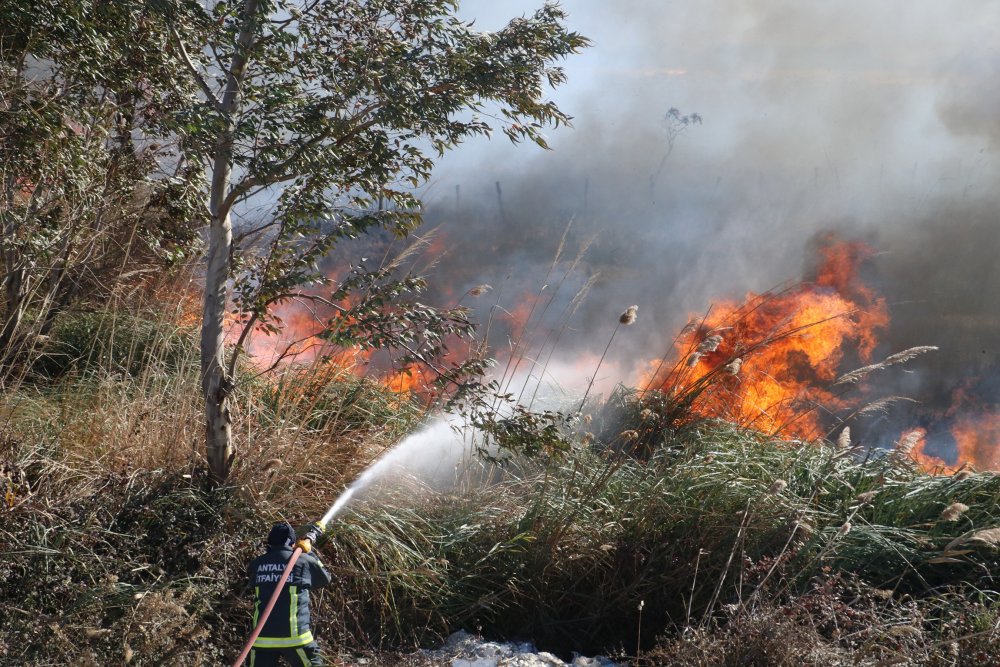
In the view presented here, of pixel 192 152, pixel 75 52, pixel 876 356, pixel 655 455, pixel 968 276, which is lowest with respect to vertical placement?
pixel 655 455

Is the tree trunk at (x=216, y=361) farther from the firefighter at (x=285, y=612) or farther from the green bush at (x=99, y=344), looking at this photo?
the green bush at (x=99, y=344)

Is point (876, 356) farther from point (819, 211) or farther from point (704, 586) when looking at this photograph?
point (704, 586)

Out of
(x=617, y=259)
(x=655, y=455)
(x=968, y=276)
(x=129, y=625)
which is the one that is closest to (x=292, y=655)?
(x=129, y=625)

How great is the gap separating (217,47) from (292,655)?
313 centimetres

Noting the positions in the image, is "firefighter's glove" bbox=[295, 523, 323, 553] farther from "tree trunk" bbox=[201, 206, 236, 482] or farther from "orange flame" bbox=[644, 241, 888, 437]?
"orange flame" bbox=[644, 241, 888, 437]

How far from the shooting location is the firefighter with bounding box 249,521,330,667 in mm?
3107

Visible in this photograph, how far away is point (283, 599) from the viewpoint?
3113 millimetres

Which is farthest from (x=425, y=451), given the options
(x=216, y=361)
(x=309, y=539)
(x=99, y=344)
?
(x=99, y=344)

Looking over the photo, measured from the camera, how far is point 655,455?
4773 millimetres

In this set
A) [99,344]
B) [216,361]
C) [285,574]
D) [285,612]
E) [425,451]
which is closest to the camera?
[285,574]

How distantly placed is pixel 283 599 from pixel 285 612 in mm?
51

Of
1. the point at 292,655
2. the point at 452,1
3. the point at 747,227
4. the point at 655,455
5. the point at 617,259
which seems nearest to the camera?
the point at 292,655

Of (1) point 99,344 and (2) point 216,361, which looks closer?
(2) point 216,361

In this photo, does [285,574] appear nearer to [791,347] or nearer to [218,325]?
[218,325]
